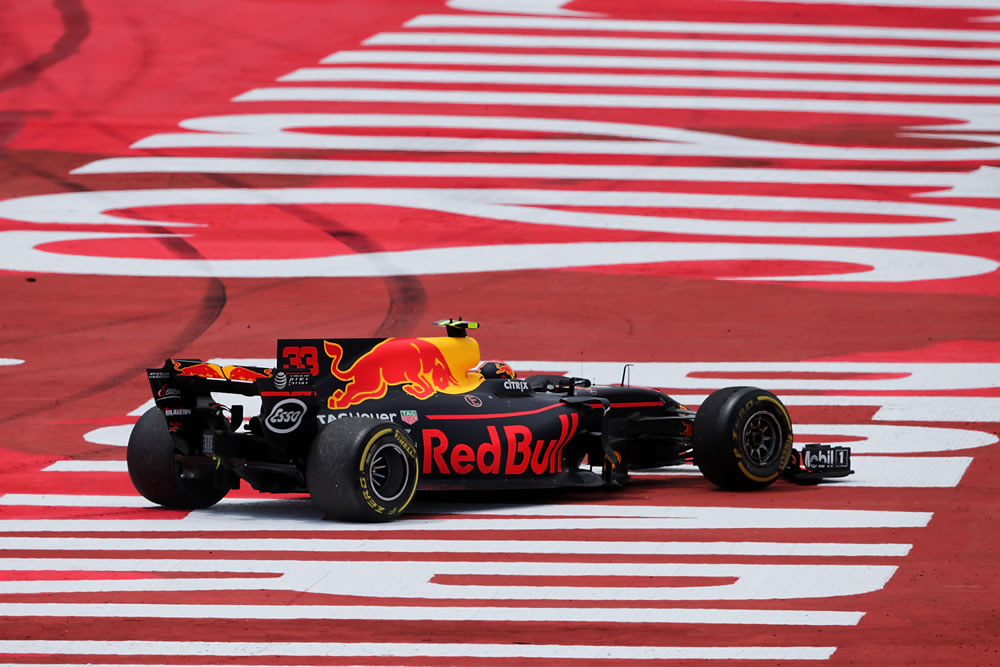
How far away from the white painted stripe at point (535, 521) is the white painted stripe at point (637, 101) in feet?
77.1

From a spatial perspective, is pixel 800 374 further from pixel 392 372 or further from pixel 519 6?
pixel 519 6

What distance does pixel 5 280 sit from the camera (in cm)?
2794

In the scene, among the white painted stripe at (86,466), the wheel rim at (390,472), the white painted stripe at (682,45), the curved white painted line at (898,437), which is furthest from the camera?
the white painted stripe at (682,45)

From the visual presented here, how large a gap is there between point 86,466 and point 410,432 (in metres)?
4.67

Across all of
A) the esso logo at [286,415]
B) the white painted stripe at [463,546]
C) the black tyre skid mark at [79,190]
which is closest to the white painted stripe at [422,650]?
the white painted stripe at [463,546]

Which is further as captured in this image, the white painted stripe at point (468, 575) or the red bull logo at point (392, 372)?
the red bull logo at point (392, 372)

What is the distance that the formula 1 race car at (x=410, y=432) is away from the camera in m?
13.4

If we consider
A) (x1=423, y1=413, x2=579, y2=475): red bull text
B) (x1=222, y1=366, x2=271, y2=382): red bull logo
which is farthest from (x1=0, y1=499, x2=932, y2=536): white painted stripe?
(x1=222, y1=366, x2=271, y2=382): red bull logo

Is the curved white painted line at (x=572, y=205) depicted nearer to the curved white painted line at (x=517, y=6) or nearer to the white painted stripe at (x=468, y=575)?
the curved white painted line at (x=517, y=6)

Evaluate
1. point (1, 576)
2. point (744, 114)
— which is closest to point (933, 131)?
point (744, 114)

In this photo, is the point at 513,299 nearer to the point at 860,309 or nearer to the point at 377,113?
the point at 860,309

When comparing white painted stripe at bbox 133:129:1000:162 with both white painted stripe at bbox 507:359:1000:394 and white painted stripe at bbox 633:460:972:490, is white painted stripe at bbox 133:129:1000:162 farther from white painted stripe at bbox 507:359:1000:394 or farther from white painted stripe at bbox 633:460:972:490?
white painted stripe at bbox 633:460:972:490

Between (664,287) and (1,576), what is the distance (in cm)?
1777

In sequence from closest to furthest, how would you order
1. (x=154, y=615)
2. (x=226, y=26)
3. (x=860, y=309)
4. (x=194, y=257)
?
(x=154, y=615), (x=860, y=309), (x=194, y=257), (x=226, y=26)
